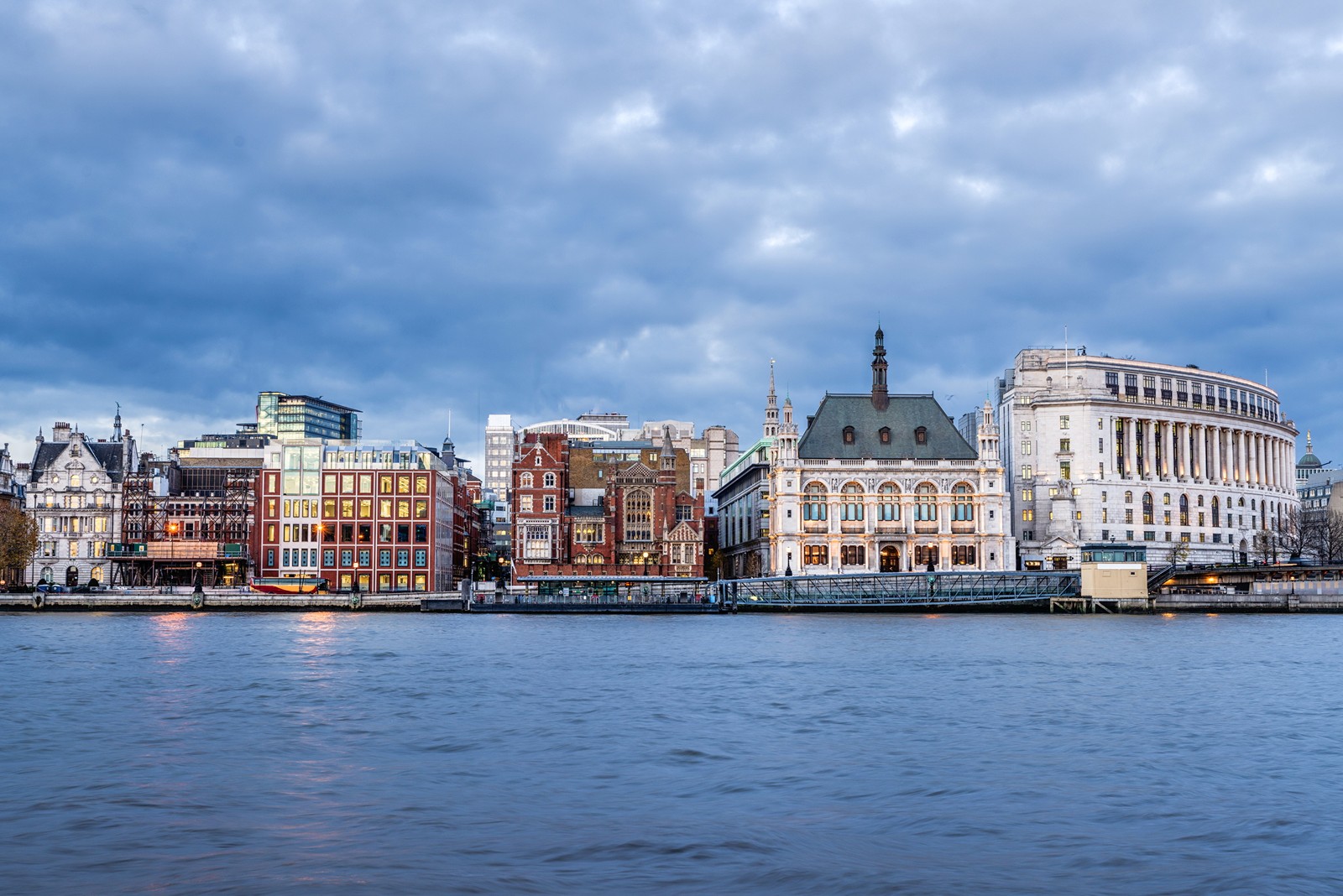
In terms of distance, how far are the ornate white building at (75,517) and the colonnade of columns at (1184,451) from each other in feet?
437

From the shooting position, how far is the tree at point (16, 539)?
147 m

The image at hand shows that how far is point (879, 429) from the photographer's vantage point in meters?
166

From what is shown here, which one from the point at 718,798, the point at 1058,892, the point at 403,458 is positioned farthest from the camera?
the point at 403,458

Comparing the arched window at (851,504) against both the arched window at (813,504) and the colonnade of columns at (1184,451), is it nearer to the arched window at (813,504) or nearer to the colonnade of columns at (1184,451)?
the arched window at (813,504)

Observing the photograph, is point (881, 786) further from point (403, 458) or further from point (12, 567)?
point (12, 567)

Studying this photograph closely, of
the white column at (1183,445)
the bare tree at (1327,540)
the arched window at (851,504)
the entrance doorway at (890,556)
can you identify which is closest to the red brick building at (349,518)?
the arched window at (851,504)

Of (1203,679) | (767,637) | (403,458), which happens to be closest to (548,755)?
(1203,679)

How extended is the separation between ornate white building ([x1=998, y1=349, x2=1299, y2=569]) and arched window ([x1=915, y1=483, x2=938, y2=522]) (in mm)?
20010

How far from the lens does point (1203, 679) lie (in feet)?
178

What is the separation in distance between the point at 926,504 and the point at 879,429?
11.4 metres

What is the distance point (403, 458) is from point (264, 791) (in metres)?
138

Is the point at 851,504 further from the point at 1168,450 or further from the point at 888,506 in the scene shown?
the point at 1168,450

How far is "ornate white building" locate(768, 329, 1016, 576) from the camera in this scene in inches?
6309

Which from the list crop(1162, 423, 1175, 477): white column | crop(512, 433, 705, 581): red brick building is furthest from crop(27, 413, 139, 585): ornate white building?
crop(1162, 423, 1175, 477): white column
